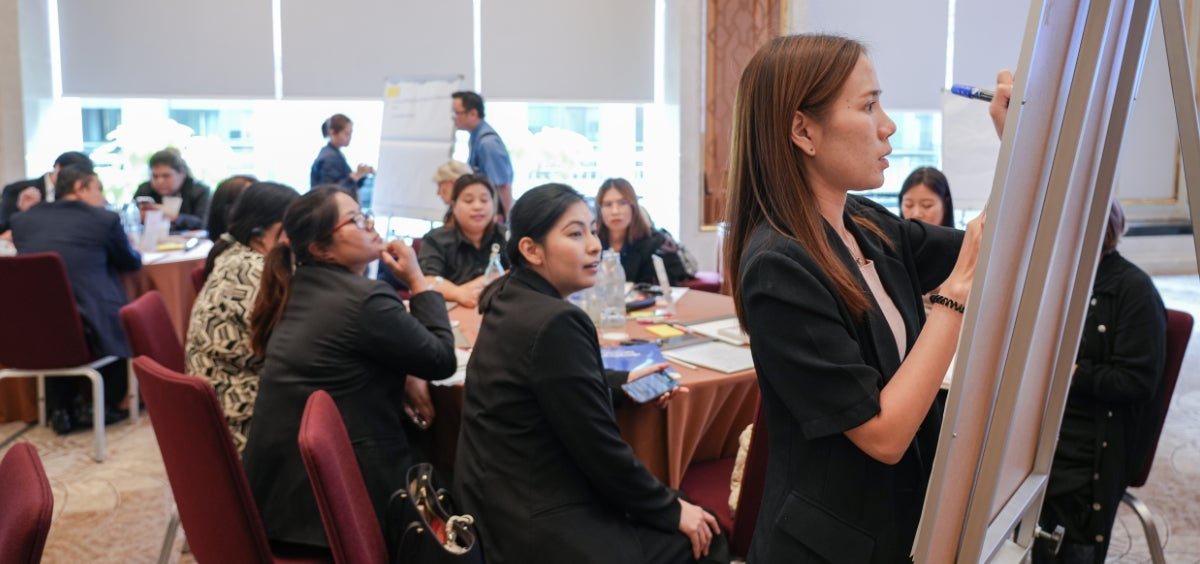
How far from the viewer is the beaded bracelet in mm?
1045

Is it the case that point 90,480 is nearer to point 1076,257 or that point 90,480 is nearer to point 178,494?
point 178,494

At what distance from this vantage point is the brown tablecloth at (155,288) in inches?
189

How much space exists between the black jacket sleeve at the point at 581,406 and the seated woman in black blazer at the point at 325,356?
62 centimetres

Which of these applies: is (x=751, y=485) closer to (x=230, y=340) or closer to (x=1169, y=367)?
(x=1169, y=367)

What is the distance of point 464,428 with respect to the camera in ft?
7.22

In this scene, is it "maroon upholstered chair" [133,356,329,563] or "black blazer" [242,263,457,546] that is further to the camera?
"black blazer" [242,263,457,546]

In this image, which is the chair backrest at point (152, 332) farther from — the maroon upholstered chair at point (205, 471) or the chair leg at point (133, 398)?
the chair leg at point (133, 398)

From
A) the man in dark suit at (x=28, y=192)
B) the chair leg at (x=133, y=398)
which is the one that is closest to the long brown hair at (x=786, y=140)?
the chair leg at (x=133, y=398)

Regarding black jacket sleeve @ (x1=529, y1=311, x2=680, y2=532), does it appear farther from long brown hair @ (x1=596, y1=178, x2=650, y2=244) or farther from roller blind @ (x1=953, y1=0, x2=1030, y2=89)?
roller blind @ (x1=953, y1=0, x2=1030, y2=89)

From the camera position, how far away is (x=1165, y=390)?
8.34 feet

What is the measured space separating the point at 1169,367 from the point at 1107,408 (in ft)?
0.74

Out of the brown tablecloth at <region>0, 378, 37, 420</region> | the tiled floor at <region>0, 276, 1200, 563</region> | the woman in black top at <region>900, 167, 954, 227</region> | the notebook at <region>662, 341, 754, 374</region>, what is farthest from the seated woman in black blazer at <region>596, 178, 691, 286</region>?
the brown tablecloth at <region>0, 378, 37, 420</region>

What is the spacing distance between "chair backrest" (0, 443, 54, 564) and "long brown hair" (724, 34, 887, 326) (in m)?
0.93

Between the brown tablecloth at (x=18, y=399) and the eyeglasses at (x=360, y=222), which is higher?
the eyeglasses at (x=360, y=222)
